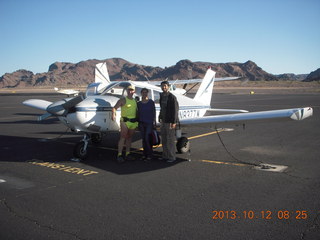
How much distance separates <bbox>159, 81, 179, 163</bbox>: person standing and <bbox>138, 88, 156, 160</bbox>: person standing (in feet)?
0.92

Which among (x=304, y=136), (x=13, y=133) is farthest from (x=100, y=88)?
(x=304, y=136)

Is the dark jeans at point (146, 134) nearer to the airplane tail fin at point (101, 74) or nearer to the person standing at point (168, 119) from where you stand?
the person standing at point (168, 119)

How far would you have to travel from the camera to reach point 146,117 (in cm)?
789

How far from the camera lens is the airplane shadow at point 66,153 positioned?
7344mm

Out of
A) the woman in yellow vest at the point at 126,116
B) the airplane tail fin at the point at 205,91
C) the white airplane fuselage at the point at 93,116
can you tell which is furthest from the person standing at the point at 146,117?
the airplane tail fin at the point at 205,91

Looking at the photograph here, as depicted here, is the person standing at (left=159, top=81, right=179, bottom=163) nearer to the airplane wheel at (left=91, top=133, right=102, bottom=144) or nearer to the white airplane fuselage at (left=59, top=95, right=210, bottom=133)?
the white airplane fuselage at (left=59, top=95, right=210, bottom=133)

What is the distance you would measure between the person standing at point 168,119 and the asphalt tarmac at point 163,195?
472mm

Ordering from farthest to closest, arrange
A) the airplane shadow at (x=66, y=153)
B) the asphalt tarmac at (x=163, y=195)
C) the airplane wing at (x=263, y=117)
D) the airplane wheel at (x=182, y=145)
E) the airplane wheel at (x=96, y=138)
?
1. the airplane wheel at (x=96, y=138)
2. the airplane wheel at (x=182, y=145)
3. the airplane shadow at (x=66, y=153)
4. the airplane wing at (x=263, y=117)
5. the asphalt tarmac at (x=163, y=195)

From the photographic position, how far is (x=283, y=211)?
4.60 m

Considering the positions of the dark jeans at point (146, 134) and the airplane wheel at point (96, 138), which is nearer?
the dark jeans at point (146, 134)

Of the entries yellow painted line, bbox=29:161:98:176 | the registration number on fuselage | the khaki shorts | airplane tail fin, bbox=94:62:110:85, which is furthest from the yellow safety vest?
airplane tail fin, bbox=94:62:110:85

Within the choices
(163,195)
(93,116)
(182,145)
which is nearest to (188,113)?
(182,145)

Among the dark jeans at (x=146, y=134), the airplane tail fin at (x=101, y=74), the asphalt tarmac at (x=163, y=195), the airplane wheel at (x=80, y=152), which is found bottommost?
the asphalt tarmac at (x=163, y=195)

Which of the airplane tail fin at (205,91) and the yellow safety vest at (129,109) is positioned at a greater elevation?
the airplane tail fin at (205,91)
